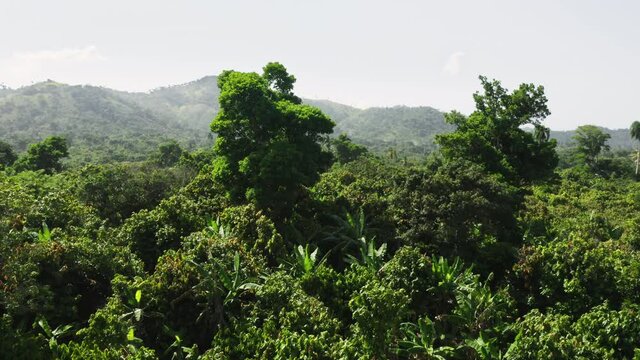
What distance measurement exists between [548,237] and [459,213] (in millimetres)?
7619

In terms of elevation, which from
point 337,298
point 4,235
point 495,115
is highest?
point 495,115

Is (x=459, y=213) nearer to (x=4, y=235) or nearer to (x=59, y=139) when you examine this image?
(x=4, y=235)

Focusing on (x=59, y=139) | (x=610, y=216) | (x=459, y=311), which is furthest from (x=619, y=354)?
(x=59, y=139)

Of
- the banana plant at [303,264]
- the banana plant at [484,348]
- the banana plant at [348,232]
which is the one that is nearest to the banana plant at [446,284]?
the banana plant at [484,348]

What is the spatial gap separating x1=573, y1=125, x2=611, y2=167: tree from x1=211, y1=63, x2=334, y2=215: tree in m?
63.7

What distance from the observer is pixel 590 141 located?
240 ft

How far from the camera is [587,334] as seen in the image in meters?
12.8

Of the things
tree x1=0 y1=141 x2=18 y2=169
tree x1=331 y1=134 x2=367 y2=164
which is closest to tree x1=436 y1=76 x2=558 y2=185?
tree x1=331 y1=134 x2=367 y2=164

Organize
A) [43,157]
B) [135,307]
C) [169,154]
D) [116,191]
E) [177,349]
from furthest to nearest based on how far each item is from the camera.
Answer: [169,154]
[43,157]
[116,191]
[135,307]
[177,349]

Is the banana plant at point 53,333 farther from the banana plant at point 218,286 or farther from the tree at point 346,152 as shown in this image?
the tree at point 346,152

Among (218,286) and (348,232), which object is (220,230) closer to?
(218,286)

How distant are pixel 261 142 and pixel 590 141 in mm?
67118

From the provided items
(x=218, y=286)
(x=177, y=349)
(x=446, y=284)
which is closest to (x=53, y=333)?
(x=177, y=349)

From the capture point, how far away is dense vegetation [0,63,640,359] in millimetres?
12734
